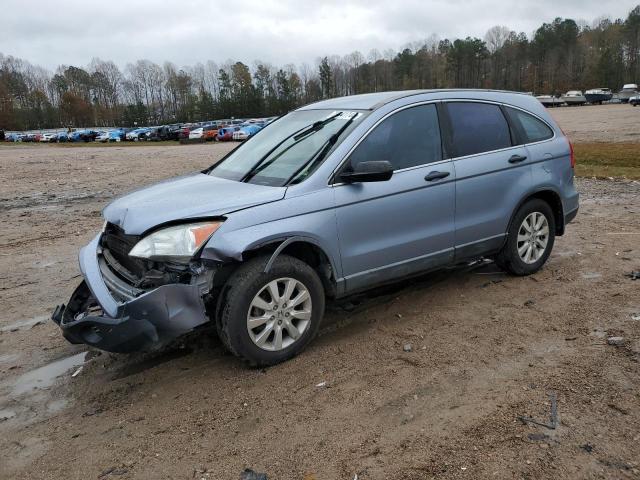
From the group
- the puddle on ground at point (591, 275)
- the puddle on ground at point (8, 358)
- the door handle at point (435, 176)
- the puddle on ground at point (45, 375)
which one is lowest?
the puddle on ground at point (591, 275)

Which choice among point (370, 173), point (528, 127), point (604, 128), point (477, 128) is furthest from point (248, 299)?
point (604, 128)

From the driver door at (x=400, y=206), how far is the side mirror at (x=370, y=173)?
8 cm

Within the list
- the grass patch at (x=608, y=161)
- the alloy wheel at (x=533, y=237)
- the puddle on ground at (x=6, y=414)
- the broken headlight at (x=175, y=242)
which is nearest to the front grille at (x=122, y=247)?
the broken headlight at (x=175, y=242)

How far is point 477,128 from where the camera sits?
490cm

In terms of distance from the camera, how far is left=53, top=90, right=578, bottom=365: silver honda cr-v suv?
3.46 meters

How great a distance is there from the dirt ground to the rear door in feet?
1.96

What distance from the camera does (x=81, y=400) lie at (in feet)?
11.6

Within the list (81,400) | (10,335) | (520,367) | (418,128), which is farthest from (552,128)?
(10,335)

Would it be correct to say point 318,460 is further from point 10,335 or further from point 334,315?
point 10,335

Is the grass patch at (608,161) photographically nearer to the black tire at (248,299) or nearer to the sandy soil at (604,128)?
the sandy soil at (604,128)

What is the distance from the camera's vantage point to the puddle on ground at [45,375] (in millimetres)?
3713

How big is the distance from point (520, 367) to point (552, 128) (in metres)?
3.03

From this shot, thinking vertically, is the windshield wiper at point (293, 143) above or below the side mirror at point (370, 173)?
above

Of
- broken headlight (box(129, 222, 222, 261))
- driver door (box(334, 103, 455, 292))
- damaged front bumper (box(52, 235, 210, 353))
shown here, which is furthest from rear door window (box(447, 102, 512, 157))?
damaged front bumper (box(52, 235, 210, 353))
